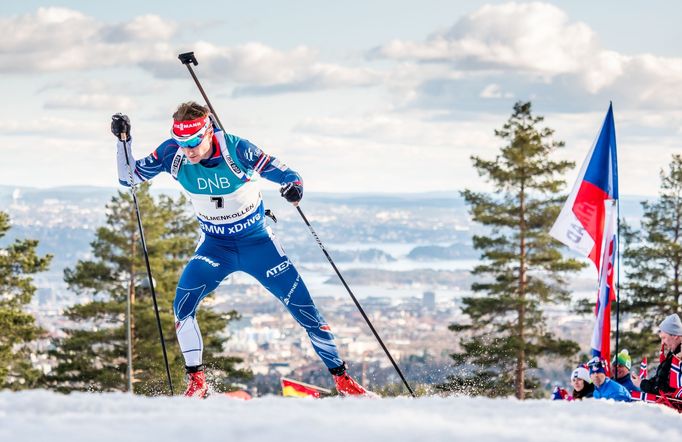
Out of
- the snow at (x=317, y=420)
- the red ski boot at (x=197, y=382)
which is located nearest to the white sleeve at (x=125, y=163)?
the red ski boot at (x=197, y=382)

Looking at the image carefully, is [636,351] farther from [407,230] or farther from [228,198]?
[407,230]

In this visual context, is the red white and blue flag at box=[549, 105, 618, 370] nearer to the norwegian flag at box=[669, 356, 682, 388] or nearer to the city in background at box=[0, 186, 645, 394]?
the norwegian flag at box=[669, 356, 682, 388]

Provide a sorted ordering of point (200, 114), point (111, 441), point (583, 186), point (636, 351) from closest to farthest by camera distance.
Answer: point (111, 441) < point (200, 114) < point (583, 186) < point (636, 351)

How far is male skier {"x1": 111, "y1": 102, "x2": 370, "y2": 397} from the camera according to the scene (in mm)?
6727

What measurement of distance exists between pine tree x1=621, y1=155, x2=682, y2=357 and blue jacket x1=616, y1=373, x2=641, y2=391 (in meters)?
21.0

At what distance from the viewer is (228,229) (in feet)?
22.7

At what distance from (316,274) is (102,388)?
167m

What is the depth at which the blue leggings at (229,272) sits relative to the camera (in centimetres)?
691

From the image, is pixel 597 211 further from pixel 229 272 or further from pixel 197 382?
pixel 197 382

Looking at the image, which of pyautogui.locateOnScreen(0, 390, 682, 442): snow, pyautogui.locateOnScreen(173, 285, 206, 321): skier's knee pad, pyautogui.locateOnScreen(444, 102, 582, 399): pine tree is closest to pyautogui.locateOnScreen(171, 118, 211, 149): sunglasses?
pyautogui.locateOnScreen(173, 285, 206, 321): skier's knee pad

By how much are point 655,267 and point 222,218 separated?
25.6 meters

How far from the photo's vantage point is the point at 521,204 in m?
29.6

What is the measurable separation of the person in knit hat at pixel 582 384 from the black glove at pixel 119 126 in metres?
4.11

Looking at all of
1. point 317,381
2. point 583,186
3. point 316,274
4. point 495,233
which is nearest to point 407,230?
point 316,274
